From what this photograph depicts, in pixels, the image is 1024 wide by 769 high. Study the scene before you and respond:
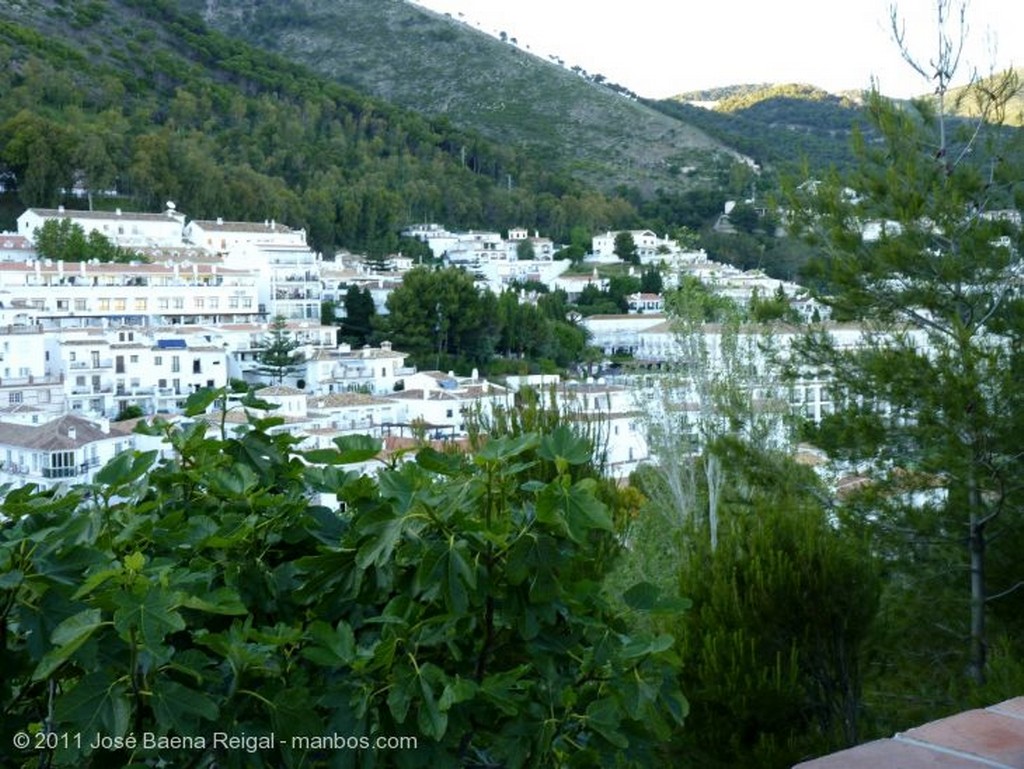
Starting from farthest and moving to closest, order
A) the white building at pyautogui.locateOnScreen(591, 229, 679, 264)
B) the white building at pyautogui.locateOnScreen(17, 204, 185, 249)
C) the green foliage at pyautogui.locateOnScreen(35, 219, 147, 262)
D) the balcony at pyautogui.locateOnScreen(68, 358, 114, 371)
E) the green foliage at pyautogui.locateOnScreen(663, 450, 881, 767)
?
1. the white building at pyautogui.locateOnScreen(591, 229, 679, 264)
2. the white building at pyautogui.locateOnScreen(17, 204, 185, 249)
3. the green foliage at pyautogui.locateOnScreen(35, 219, 147, 262)
4. the balcony at pyautogui.locateOnScreen(68, 358, 114, 371)
5. the green foliage at pyautogui.locateOnScreen(663, 450, 881, 767)

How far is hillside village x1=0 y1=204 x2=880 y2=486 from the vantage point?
1883 cm

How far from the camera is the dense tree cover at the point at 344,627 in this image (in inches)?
44.6

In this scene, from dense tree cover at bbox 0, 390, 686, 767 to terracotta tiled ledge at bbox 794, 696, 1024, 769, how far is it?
23 centimetres

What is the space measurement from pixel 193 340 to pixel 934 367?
88.0 ft

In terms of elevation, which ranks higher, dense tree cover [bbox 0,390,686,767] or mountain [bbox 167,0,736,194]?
mountain [bbox 167,0,736,194]

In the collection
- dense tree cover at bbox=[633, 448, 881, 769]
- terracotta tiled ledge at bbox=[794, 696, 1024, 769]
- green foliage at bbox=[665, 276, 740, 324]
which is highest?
green foliage at bbox=[665, 276, 740, 324]

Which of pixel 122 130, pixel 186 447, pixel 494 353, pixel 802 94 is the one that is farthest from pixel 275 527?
pixel 802 94

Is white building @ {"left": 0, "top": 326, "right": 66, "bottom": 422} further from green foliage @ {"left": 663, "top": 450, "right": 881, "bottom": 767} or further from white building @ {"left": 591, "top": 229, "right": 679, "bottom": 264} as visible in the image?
white building @ {"left": 591, "top": 229, "right": 679, "bottom": 264}

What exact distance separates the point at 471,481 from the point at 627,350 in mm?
34178

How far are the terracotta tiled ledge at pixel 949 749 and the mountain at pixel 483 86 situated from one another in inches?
2576

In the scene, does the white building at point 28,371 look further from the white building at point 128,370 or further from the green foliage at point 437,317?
the green foliage at point 437,317

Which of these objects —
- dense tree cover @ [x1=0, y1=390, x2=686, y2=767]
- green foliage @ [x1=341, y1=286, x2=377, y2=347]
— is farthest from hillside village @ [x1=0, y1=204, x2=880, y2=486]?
dense tree cover @ [x1=0, y1=390, x2=686, y2=767]

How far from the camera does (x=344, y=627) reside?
3.95 feet

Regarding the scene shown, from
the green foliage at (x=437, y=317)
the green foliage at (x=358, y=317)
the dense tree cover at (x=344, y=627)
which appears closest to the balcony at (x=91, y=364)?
the green foliage at (x=437, y=317)
